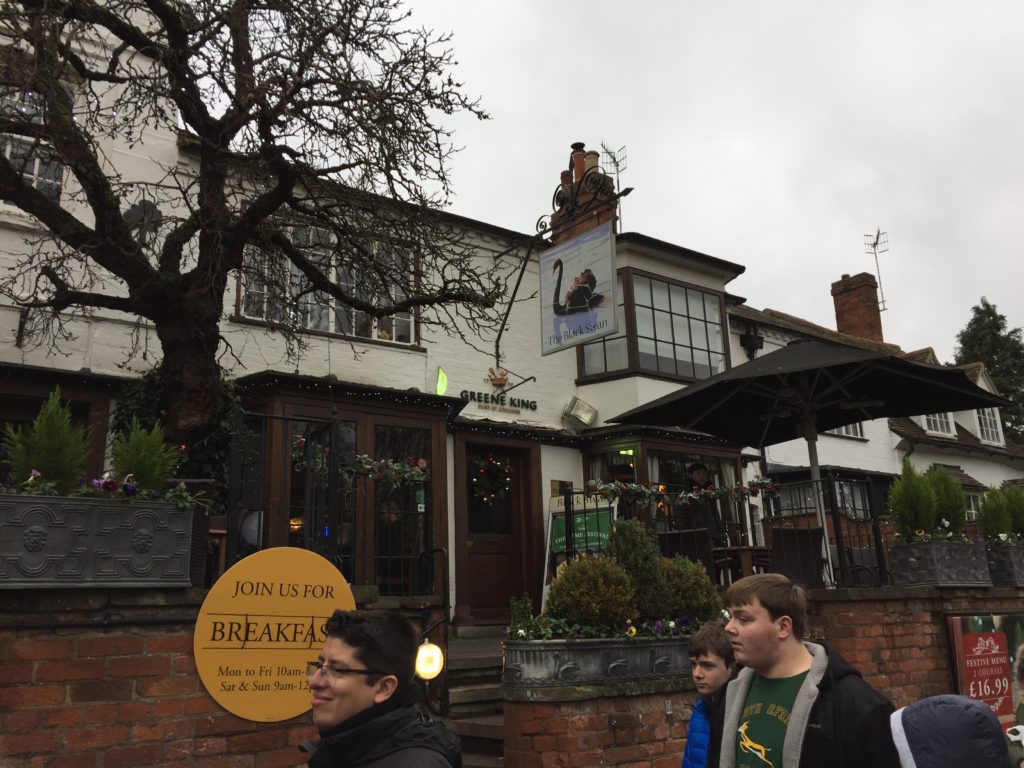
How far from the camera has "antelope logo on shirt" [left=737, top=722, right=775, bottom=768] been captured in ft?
8.86

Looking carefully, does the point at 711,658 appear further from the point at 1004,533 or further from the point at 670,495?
the point at 1004,533

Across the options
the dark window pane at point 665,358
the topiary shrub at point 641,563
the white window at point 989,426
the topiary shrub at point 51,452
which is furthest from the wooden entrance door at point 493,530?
the white window at point 989,426

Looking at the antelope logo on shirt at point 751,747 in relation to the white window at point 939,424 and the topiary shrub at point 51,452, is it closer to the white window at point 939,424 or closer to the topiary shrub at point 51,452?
the topiary shrub at point 51,452

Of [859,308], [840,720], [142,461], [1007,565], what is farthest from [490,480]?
[859,308]

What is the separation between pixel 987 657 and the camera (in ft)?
24.8

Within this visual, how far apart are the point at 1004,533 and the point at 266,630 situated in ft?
24.8

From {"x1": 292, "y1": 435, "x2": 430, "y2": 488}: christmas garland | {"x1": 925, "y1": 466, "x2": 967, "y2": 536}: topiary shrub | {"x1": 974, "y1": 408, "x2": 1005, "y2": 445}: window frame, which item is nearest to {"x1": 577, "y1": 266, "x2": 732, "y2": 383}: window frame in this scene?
{"x1": 292, "y1": 435, "x2": 430, "y2": 488}: christmas garland

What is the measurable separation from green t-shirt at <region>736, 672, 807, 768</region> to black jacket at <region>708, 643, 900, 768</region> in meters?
0.09

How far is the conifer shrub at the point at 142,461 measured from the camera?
446 centimetres

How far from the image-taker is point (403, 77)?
6.87 metres

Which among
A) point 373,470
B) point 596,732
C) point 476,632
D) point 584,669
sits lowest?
point 596,732

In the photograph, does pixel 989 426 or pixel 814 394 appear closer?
pixel 814 394

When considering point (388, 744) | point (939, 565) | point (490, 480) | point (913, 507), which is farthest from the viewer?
point (490, 480)

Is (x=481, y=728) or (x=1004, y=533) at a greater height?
(x=1004, y=533)
